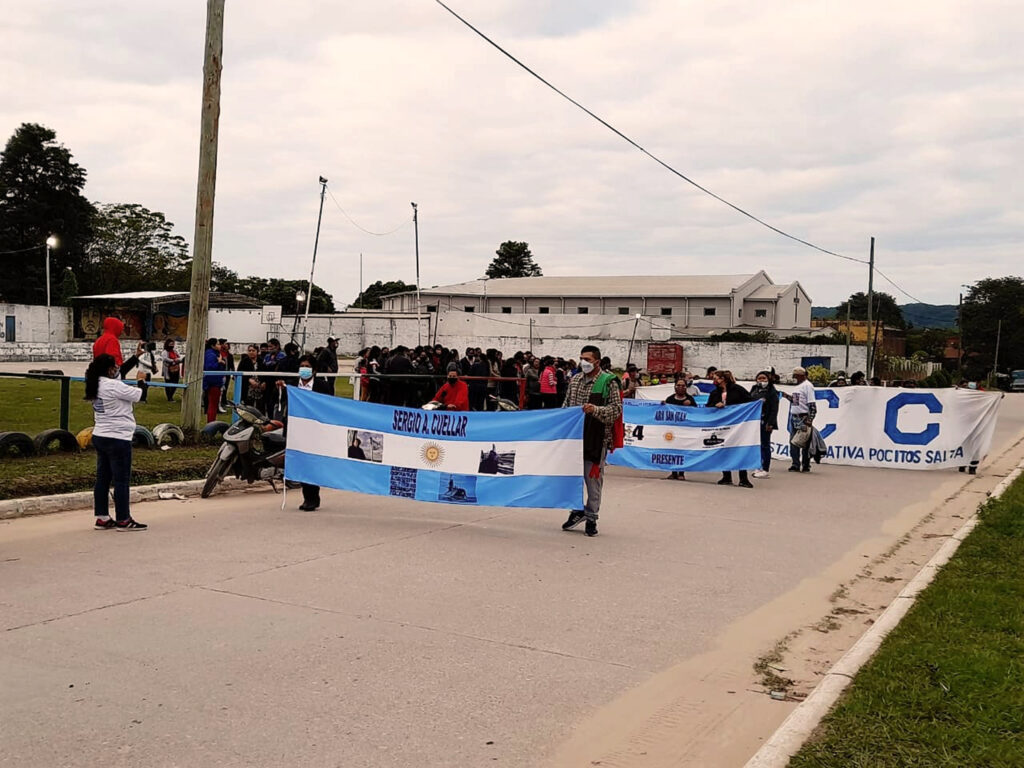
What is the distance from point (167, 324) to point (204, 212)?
1688 inches

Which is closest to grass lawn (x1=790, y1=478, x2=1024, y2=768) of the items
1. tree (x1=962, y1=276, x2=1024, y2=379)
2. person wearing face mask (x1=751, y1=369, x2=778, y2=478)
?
person wearing face mask (x1=751, y1=369, x2=778, y2=478)

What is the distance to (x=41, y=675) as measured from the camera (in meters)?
5.25

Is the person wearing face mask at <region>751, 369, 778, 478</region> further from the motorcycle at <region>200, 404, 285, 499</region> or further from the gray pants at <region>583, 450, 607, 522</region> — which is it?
the motorcycle at <region>200, 404, 285, 499</region>

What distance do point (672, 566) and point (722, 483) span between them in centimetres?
719

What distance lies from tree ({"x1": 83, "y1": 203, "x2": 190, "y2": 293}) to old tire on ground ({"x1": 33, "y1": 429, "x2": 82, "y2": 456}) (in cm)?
7961

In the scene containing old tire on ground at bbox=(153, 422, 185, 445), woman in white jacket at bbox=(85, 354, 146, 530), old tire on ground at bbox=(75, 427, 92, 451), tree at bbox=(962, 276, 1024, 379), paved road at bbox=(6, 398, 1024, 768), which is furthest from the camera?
tree at bbox=(962, 276, 1024, 379)

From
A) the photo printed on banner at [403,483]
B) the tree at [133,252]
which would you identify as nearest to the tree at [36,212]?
the tree at [133,252]

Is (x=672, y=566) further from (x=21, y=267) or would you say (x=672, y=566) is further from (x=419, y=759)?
(x=21, y=267)

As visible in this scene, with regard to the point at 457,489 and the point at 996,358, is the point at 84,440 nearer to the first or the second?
the point at 457,489

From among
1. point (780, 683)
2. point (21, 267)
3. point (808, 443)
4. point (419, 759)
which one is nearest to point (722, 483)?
point (808, 443)

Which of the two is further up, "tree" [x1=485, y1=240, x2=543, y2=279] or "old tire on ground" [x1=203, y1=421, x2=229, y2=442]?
"tree" [x1=485, y1=240, x2=543, y2=279]

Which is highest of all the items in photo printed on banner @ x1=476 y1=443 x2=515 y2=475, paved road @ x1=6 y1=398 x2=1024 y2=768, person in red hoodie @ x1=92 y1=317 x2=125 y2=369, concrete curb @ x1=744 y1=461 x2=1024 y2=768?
person in red hoodie @ x1=92 y1=317 x2=125 y2=369

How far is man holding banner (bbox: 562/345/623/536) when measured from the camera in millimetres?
10359

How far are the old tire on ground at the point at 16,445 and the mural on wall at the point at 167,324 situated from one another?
141 ft
